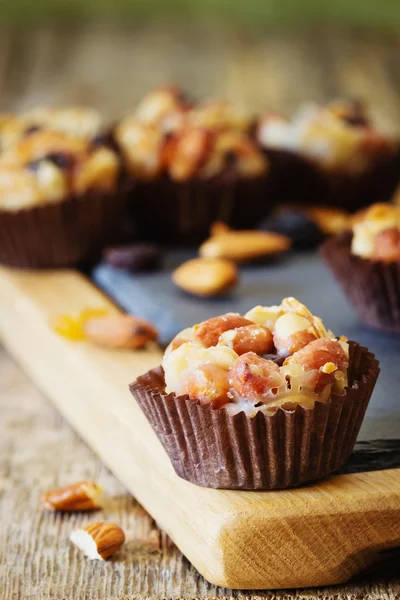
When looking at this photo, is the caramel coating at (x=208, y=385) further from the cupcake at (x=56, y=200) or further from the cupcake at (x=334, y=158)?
the cupcake at (x=334, y=158)

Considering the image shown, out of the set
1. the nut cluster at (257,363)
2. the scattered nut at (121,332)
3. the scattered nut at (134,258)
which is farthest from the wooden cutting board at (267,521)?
the scattered nut at (134,258)

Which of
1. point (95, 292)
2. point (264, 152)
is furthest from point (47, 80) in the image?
point (95, 292)

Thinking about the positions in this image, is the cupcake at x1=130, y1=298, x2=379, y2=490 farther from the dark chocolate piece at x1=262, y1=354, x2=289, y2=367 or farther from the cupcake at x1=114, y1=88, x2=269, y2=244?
the cupcake at x1=114, y1=88, x2=269, y2=244

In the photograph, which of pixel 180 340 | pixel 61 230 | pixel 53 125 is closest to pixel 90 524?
pixel 180 340

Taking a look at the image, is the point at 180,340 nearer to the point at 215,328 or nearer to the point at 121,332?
the point at 215,328

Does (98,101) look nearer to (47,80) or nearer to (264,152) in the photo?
(47,80)

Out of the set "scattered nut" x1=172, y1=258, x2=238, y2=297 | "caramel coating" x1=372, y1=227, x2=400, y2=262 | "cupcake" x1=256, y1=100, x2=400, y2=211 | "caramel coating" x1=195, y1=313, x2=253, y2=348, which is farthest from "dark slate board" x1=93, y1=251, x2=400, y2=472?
"cupcake" x1=256, y1=100, x2=400, y2=211
